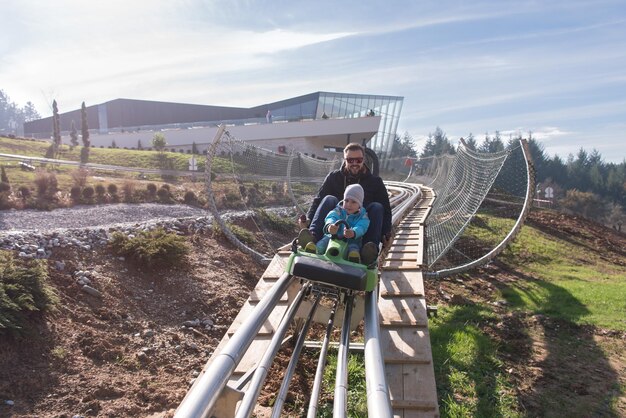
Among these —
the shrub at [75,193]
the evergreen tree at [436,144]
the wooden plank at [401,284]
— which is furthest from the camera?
the evergreen tree at [436,144]

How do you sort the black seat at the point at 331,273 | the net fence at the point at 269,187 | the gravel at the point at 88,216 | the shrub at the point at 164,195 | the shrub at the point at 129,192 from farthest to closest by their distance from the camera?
1. the shrub at the point at 164,195
2. the shrub at the point at 129,192
3. the gravel at the point at 88,216
4. the net fence at the point at 269,187
5. the black seat at the point at 331,273

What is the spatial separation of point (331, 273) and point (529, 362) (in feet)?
11.0

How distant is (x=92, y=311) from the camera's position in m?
5.52

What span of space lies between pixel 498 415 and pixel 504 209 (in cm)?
2045

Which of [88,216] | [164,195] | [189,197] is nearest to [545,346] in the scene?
[88,216]

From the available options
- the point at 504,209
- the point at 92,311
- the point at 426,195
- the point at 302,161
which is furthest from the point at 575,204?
the point at 92,311

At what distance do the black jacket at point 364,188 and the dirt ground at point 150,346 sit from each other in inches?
62.8

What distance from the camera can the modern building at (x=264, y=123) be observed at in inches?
1554

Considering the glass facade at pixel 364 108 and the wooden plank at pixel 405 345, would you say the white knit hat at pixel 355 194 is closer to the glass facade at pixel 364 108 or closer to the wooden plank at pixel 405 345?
the wooden plank at pixel 405 345

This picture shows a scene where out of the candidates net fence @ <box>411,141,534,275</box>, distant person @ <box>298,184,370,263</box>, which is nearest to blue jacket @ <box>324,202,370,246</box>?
distant person @ <box>298,184,370,263</box>

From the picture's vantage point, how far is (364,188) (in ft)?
15.9

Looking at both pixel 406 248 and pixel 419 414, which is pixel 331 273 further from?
pixel 406 248

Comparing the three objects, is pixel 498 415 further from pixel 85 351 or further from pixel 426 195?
pixel 426 195

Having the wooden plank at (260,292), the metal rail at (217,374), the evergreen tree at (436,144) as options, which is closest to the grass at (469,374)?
the wooden plank at (260,292)
